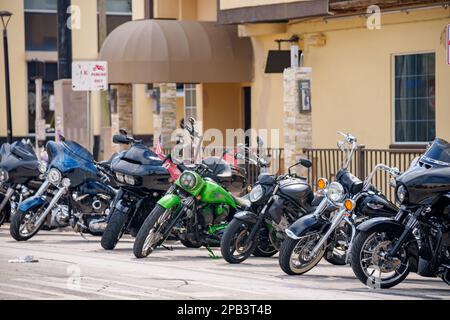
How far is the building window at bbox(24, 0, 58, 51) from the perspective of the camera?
151 ft

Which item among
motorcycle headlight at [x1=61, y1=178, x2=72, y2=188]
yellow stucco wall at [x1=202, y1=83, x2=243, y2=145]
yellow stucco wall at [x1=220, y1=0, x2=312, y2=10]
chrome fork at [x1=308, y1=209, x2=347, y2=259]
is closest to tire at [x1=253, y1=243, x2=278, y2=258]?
chrome fork at [x1=308, y1=209, x2=347, y2=259]

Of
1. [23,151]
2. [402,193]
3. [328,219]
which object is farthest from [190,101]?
[402,193]

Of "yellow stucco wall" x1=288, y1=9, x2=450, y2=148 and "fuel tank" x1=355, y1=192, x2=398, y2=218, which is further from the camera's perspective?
"yellow stucco wall" x1=288, y1=9, x2=450, y2=148

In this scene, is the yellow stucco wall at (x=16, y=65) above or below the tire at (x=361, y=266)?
above

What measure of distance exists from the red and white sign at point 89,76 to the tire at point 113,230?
685cm

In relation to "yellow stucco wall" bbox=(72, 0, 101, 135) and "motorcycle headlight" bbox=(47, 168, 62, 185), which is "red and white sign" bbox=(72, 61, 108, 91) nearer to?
"motorcycle headlight" bbox=(47, 168, 62, 185)

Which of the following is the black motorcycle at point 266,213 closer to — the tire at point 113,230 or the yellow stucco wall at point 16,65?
the tire at point 113,230

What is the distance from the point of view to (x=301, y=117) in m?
22.8

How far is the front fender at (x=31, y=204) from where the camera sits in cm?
1762

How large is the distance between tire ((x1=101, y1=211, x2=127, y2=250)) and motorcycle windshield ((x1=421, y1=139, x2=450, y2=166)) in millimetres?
4956

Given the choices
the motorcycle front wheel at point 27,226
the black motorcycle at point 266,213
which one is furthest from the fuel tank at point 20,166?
the black motorcycle at point 266,213
